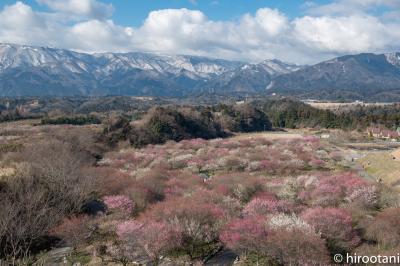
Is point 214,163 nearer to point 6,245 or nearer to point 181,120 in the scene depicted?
point 6,245

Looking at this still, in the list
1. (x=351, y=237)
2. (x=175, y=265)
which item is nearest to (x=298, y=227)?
(x=351, y=237)

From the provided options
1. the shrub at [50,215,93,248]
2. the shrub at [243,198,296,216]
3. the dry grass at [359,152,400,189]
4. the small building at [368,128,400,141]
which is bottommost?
the small building at [368,128,400,141]

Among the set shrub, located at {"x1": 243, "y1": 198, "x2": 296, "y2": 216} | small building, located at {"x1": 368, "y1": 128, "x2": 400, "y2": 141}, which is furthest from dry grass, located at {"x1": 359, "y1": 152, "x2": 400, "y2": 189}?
small building, located at {"x1": 368, "y1": 128, "x2": 400, "y2": 141}

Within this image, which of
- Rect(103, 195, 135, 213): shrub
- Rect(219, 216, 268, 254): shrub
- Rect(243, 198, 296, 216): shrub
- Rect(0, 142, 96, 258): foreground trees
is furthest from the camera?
Rect(103, 195, 135, 213): shrub

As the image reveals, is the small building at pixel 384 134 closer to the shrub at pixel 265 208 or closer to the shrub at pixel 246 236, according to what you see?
the shrub at pixel 265 208

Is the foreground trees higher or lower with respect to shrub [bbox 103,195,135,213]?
higher

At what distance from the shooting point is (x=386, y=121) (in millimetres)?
106438

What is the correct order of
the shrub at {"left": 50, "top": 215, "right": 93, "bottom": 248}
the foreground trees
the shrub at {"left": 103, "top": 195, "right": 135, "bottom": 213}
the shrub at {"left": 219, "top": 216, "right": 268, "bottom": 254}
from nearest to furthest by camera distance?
the shrub at {"left": 219, "top": 216, "right": 268, "bottom": 254}, the foreground trees, the shrub at {"left": 50, "top": 215, "right": 93, "bottom": 248}, the shrub at {"left": 103, "top": 195, "right": 135, "bottom": 213}

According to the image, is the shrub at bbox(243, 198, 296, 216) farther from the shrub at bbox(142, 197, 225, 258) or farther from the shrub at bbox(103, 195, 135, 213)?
the shrub at bbox(103, 195, 135, 213)

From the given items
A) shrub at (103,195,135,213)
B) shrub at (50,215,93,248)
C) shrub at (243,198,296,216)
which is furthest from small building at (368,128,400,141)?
shrub at (50,215,93,248)

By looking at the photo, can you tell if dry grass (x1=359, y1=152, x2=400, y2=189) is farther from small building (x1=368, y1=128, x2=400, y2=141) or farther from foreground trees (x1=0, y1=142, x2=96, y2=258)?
small building (x1=368, y1=128, x2=400, y2=141)

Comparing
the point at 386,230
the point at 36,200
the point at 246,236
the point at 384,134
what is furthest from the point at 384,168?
the point at 384,134

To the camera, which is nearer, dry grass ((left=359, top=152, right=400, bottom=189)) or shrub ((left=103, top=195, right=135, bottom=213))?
shrub ((left=103, top=195, right=135, bottom=213))

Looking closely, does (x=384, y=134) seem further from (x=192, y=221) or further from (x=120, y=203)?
(x=192, y=221)
